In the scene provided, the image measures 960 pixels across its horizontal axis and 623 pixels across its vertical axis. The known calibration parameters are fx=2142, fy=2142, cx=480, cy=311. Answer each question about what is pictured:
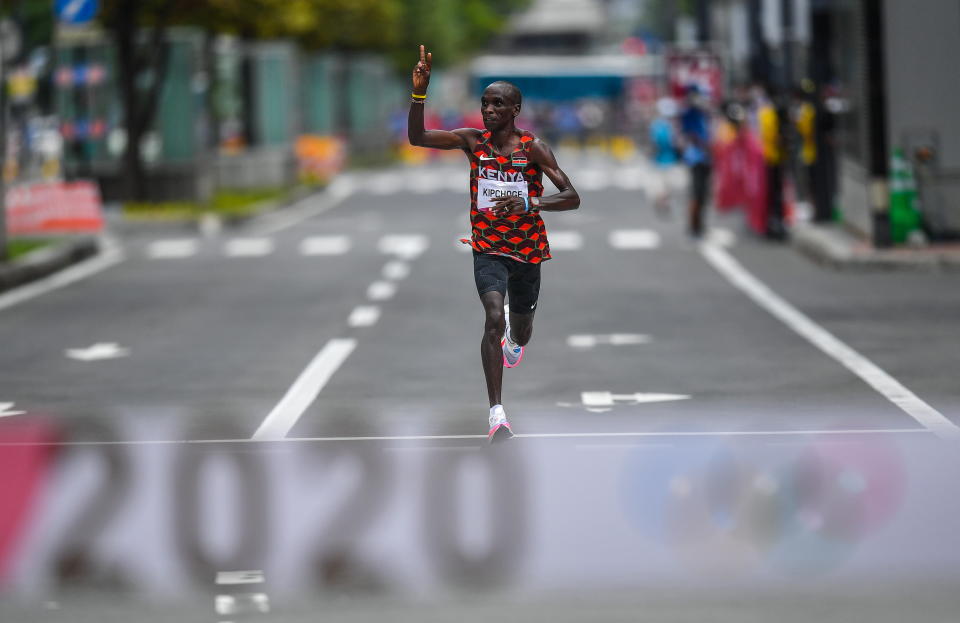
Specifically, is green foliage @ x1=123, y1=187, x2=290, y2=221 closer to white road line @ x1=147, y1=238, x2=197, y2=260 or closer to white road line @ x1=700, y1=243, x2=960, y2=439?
white road line @ x1=147, y1=238, x2=197, y2=260

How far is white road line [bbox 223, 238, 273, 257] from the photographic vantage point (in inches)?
1043

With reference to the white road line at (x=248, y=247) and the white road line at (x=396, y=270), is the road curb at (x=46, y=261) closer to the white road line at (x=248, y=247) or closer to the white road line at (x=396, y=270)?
the white road line at (x=248, y=247)

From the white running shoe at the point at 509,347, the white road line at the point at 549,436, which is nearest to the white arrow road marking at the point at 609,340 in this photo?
the white running shoe at the point at 509,347

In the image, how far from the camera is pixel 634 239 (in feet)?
91.6

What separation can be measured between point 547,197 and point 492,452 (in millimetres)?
1254

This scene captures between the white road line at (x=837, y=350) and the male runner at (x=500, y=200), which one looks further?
the white road line at (x=837, y=350)

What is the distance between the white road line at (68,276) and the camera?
2031 centimetres

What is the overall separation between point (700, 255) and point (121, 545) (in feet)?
56.1

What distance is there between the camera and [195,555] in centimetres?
755

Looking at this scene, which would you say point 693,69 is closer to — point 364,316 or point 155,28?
point 155,28

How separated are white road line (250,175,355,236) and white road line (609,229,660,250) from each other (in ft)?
17.5

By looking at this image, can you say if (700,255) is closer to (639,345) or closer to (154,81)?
(639,345)

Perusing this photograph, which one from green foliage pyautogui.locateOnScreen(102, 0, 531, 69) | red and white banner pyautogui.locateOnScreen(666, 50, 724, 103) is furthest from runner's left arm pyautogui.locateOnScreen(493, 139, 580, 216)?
red and white banner pyautogui.locateOnScreen(666, 50, 724, 103)

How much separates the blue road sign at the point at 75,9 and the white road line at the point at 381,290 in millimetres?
10211
